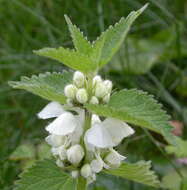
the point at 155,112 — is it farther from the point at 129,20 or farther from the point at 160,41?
the point at 160,41

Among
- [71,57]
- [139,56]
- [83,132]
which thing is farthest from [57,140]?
[139,56]

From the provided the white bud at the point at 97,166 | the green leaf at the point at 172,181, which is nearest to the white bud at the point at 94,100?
the white bud at the point at 97,166

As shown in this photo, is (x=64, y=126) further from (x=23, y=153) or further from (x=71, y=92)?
(x=23, y=153)

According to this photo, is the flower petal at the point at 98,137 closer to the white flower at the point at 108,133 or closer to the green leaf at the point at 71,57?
the white flower at the point at 108,133

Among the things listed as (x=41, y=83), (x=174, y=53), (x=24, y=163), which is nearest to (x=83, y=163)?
→ (x=41, y=83)

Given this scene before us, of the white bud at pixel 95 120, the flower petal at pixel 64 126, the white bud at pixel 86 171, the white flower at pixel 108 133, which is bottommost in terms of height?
the white bud at pixel 86 171

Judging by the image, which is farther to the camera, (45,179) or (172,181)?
(172,181)

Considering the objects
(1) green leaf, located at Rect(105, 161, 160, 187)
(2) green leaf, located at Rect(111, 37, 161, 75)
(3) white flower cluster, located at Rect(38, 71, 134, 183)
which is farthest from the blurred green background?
(3) white flower cluster, located at Rect(38, 71, 134, 183)
